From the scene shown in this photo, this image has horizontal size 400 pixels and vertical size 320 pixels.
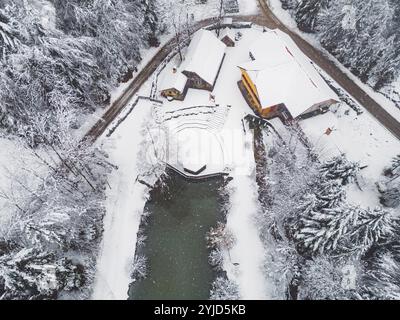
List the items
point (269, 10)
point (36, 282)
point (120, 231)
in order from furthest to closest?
point (269, 10) → point (120, 231) → point (36, 282)

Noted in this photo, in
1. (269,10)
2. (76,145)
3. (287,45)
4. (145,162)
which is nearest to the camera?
(76,145)

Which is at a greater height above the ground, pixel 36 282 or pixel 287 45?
pixel 287 45

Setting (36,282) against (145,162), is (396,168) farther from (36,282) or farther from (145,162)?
(36,282)

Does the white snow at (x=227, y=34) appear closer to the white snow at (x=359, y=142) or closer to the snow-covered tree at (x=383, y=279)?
the white snow at (x=359, y=142)

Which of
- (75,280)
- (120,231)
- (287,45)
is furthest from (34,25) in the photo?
(287,45)

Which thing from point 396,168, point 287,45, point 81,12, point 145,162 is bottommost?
point 396,168

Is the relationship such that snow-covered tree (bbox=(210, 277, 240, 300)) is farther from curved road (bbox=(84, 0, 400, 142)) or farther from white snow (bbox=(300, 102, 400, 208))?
curved road (bbox=(84, 0, 400, 142))

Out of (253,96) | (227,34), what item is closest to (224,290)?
(253,96)
